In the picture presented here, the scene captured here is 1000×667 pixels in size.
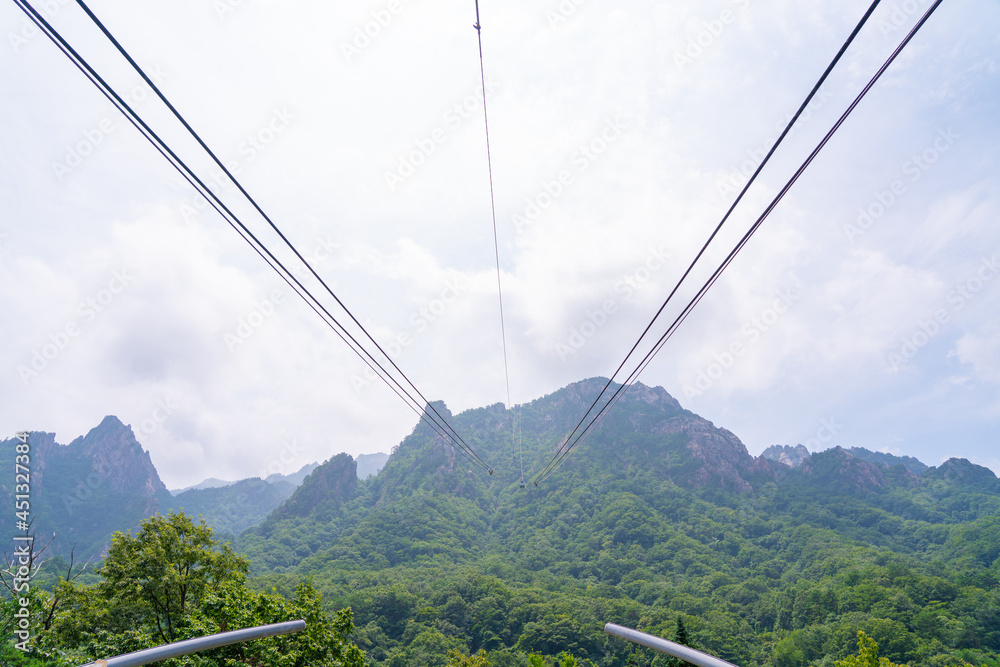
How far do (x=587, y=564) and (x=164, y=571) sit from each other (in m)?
81.4

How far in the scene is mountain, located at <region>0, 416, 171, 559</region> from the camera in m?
112

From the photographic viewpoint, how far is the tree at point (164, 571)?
1562cm

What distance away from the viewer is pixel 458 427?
160 metres

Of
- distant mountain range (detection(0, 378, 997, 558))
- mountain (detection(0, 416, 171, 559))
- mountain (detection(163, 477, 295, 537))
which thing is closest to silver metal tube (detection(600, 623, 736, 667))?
distant mountain range (detection(0, 378, 997, 558))

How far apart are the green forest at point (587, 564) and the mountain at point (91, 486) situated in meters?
45.2

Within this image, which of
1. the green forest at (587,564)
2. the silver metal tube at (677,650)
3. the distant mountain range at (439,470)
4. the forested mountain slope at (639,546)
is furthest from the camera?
the distant mountain range at (439,470)

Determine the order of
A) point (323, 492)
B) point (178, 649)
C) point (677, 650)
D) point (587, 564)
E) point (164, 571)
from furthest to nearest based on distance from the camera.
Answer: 1. point (323, 492)
2. point (587, 564)
3. point (164, 571)
4. point (178, 649)
5. point (677, 650)

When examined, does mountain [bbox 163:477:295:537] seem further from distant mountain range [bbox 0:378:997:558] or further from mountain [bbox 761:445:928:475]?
mountain [bbox 761:445:928:475]

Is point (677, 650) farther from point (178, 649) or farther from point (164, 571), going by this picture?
point (164, 571)

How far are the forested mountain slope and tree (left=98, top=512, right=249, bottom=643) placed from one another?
35.8 meters

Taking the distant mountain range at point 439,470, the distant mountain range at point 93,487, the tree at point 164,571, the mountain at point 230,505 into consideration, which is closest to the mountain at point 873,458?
the distant mountain range at point 439,470

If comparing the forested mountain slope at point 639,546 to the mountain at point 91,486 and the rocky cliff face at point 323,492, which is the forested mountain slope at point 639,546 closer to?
the rocky cliff face at point 323,492

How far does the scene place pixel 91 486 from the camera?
128 m

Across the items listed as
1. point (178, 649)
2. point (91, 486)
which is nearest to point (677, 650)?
point (178, 649)
